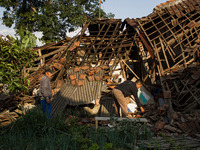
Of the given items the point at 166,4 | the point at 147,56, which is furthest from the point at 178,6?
the point at 147,56

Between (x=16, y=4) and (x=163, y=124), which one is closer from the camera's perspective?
(x=163, y=124)

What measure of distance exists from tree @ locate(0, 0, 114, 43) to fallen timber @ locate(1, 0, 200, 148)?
285 inches

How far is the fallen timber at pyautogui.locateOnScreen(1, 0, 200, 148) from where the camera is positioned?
7.61 m

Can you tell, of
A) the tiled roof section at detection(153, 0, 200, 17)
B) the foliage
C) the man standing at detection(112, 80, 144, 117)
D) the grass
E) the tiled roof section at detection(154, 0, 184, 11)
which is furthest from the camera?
the tiled roof section at detection(154, 0, 184, 11)

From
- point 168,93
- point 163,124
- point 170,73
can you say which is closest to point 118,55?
point 170,73

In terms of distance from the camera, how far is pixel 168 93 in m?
7.46

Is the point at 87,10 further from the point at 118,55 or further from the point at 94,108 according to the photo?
the point at 94,108

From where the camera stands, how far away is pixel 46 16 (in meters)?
20.6

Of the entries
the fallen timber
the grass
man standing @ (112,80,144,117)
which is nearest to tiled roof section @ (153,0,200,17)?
the fallen timber

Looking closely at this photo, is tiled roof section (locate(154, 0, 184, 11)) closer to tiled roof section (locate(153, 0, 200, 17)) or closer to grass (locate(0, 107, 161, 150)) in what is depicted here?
tiled roof section (locate(153, 0, 200, 17))

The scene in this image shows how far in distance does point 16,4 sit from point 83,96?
635 inches

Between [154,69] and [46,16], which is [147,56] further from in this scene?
[46,16]

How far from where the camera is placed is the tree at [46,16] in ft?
67.6

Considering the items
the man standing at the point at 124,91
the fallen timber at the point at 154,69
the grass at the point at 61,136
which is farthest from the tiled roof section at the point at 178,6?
the grass at the point at 61,136
